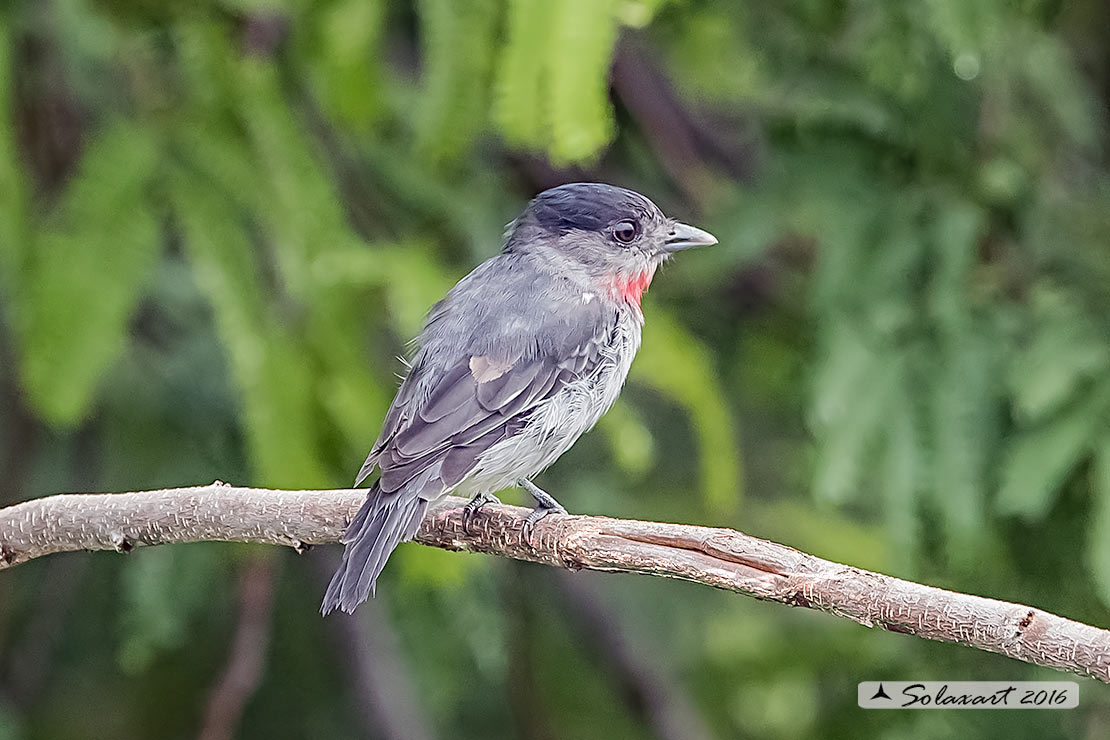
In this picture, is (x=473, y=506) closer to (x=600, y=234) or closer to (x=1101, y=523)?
(x=600, y=234)

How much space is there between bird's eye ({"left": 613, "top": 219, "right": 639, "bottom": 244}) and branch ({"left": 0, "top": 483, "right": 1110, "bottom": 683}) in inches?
48.9

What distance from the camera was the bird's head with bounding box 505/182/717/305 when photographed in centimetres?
443

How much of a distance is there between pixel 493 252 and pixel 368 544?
1.55 m

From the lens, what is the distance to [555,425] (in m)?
3.92

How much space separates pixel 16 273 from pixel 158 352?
1.39m

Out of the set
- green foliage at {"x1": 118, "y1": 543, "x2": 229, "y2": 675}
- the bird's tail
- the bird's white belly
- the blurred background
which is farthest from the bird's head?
green foliage at {"x1": 118, "y1": 543, "x2": 229, "y2": 675}

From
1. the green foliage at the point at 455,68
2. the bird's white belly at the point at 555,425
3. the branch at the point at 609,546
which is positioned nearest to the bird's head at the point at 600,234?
the bird's white belly at the point at 555,425

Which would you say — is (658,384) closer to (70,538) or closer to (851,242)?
(851,242)

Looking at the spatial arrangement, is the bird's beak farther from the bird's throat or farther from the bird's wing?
the bird's wing

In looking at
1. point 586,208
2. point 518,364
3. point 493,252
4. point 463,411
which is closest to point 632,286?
point 586,208

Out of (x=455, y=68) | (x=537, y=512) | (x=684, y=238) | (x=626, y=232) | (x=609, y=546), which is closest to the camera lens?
(x=609, y=546)

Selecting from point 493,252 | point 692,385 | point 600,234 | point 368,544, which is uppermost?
point 600,234

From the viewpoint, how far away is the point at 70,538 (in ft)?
10.3

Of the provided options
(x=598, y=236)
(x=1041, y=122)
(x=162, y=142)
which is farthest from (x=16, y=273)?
(x=1041, y=122)
